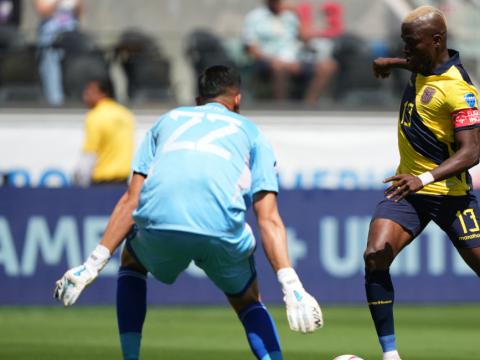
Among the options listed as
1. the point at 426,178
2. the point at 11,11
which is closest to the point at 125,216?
the point at 426,178

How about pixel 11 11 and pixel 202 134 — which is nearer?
pixel 202 134

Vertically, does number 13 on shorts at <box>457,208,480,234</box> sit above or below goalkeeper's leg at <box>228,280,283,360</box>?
above

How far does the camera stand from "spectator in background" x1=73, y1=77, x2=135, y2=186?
14.1 m

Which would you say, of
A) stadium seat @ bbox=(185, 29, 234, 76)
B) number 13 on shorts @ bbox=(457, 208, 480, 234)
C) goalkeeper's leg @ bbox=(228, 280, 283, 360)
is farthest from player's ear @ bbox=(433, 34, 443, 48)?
stadium seat @ bbox=(185, 29, 234, 76)

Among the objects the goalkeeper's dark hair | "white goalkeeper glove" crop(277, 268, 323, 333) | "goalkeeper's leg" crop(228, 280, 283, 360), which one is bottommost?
"goalkeeper's leg" crop(228, 280, 283, 360)

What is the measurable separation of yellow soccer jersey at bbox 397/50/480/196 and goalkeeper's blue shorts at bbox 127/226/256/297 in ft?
5.92

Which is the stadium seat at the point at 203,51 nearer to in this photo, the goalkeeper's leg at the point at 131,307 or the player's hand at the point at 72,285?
the goalkeeper's leg at the point at 131,307

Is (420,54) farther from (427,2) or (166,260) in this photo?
(427,2)

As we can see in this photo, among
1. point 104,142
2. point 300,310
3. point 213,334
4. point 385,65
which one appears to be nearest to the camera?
point 300,310

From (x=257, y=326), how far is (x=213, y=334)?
4.32 meters

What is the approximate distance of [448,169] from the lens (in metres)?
7.85

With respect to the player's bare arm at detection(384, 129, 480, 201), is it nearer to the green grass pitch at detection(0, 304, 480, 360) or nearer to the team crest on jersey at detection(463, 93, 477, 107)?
the team crest on jersey at detection(463, 93, 477, 107)

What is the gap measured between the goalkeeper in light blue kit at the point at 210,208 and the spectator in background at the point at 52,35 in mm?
9962

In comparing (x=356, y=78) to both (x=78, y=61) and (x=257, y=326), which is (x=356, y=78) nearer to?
(x=78, y=61)
